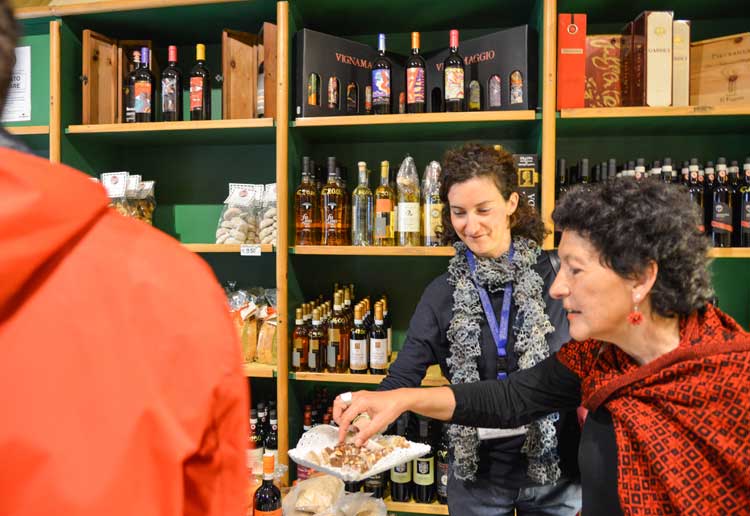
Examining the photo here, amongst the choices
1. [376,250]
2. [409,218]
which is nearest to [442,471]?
[376,250]

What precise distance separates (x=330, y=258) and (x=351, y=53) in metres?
0.98

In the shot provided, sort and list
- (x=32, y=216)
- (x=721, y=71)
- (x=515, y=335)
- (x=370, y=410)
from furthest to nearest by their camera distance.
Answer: (x=721, y=71) → (x=515, y=335) → (x=370, y=410) → (x=32, y=216)

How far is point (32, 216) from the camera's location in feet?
1.25

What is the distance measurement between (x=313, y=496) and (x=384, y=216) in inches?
45.5

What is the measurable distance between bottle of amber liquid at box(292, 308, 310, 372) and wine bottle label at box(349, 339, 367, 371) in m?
0.21

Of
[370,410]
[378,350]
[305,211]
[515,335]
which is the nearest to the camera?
[370,410]

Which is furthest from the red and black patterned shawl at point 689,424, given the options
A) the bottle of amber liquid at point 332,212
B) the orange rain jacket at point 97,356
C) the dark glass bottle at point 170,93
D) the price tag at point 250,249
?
the dark glass bottle at point 170,93

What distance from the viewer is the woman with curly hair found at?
168 cm

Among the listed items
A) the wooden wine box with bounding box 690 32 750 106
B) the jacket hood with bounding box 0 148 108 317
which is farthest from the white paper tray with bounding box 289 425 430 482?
the wooden wine box with bounding box 690 32 750 106

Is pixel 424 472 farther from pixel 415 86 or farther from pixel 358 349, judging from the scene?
pixel 415 86

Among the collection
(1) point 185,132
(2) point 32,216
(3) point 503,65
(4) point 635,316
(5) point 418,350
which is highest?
(3) point 503,65

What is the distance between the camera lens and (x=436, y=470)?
2.32 meters

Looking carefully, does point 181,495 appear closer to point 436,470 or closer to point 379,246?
point 379,246

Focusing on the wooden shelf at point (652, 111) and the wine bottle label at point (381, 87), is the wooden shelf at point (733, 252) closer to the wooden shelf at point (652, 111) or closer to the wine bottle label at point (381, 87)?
the wooden shelf at point (652, 111)
